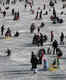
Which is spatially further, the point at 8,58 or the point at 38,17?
the point at 38,17

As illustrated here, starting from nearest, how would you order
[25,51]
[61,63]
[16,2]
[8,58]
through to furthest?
1. [61,63]
2. [8,58]
3. [25,51]
4. [16,2]

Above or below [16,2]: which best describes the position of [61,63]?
below

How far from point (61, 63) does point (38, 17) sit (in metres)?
18.0

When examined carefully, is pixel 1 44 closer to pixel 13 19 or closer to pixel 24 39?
pixel 24 39

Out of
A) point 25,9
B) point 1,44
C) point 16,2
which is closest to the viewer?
point 1,44

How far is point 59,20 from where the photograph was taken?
34969 millimetres

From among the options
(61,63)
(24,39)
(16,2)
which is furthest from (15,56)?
(16,2)

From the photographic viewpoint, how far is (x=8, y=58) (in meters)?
22.3

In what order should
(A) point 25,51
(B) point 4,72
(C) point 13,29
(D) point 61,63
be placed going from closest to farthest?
1. (B) point 4,72
2. (D) point 61,63
3. (A) point 25,51
4. (C) point 13,29

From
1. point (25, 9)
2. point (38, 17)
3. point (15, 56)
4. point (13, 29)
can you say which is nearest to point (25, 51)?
point (15, 56)

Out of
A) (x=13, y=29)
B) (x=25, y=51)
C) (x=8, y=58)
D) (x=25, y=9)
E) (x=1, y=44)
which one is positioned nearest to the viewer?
(x=8, y=58)

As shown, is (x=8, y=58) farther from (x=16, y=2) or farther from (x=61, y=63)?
(x=16, y=2)

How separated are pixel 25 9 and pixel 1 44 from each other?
1821 cm

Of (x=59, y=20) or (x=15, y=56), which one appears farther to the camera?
(x=59, y=20)
